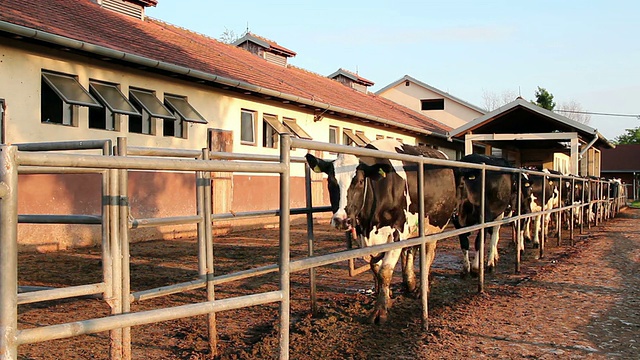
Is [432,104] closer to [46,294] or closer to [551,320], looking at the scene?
[551,320]

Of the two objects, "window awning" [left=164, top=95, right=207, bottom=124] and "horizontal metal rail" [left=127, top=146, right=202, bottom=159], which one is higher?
"window awning" [left=164, top=95, right=207, bottom=124]

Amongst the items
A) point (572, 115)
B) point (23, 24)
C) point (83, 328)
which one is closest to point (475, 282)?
point (83, 328)

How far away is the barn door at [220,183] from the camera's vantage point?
14.8 m

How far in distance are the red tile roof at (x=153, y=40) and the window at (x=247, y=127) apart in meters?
0.92

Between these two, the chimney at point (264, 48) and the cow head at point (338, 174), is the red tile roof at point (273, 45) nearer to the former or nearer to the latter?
the chimney at point (264, 48)

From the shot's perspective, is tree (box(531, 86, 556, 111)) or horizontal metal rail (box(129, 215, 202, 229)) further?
tree (box(531, 86, 556, 111))

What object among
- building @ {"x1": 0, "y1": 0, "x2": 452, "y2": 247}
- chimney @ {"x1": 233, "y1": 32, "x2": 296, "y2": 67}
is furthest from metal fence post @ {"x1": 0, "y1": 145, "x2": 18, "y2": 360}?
chimney @ {"x1": 233, "y1": 32, "x2": 296, "y2": 67}

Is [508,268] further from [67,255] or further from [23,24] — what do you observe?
[23,24]

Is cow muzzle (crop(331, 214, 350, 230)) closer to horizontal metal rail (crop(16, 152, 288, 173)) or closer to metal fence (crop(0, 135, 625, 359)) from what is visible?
metal fence (crop(0, 135, 625, 359))

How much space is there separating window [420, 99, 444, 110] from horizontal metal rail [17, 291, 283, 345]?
35122 millimetres

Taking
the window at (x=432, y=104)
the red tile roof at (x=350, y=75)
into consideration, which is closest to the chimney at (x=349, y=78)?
the red tile roof at (x=350, y=75)

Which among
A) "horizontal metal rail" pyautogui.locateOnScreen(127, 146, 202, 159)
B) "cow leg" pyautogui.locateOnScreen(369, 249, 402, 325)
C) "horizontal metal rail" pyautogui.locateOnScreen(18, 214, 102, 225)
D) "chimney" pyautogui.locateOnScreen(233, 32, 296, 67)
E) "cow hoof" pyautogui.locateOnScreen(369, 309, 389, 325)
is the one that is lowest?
"cow hoof" pyautogui.locateOnScreen(369, 309, 389, 325)

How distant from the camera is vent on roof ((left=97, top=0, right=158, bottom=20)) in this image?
16953mm

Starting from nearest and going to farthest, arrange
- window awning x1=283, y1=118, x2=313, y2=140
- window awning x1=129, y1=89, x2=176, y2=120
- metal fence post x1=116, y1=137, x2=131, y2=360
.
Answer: metal fence post x1=116, y1=137, x2=131, y2=360, window awning x1=129, y1=89, x2=176, y2=120, window awning x1=283, y1=118, x2=313, y2=140
